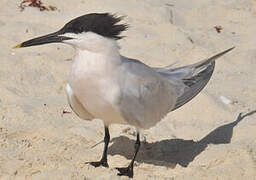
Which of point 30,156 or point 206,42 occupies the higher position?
point 30,156

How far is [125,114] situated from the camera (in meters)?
3.31

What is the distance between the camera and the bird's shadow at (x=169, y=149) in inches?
149

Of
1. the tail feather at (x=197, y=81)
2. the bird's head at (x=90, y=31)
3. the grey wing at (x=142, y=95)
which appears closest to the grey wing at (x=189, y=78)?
the tail feather at (x=197, y=81)

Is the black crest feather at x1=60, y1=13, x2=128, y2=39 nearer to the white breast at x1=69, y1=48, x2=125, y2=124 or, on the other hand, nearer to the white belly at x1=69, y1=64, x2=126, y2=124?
the white breast at x1=69, y1=48, x2=125, y2=124

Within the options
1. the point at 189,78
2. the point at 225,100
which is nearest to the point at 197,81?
the point at 189,78

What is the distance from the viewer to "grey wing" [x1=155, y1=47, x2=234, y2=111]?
3940mm

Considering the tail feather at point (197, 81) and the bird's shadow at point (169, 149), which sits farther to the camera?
the tail feather at point (197, 81)

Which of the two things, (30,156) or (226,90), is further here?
(226,90)

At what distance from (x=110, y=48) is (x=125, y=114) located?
0.44 meters

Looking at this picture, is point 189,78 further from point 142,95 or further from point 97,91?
point 97,91

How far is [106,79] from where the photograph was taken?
3166 mm

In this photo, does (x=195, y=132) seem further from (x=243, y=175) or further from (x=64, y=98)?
(x=64, y=98)

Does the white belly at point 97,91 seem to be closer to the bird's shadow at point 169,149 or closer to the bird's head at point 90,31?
the bird's head at point 90,31

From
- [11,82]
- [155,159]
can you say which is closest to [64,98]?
[11,82]
